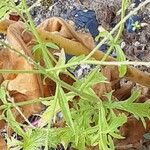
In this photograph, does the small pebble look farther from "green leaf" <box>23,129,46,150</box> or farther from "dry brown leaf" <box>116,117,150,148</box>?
"green leaf" <box>23,129,46,150</box>

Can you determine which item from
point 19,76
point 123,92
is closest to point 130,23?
point 123,92

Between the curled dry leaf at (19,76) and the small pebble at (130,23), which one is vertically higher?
the curled dry leaf at (19,76)

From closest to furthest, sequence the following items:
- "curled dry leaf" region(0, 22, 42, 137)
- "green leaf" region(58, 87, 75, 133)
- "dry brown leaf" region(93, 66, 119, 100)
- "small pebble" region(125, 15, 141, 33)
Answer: "green leaf" region(58, 87, 75, 133)
"curled dry leaf" region(0, 22, 42, 137)
"dry brown leaf" region(93, 66, 119, 100)
"small pebble" region(125, 15, 141, 33)

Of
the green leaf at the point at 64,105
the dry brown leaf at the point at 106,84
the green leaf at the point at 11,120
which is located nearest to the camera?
the green leaf at the point at 64,105

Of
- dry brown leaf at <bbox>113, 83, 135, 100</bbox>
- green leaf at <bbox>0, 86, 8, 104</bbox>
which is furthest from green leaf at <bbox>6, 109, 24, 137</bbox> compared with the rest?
dry brown leaf at <bbox>113, 83, 135, 100</bbox>

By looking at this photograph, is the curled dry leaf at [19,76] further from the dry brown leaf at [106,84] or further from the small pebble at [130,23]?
the small pebble at [130,23]

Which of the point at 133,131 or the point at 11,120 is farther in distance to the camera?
the point at 133,131

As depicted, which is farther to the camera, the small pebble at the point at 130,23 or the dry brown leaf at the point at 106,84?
the small pebble at the point at 130,23

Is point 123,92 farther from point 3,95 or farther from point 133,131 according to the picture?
point 3,95

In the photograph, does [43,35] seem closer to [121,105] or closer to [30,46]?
[30,46]

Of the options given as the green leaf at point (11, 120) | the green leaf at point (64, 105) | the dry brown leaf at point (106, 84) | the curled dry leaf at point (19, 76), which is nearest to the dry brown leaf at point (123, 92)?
the dry brown leaf at point (106, 84)

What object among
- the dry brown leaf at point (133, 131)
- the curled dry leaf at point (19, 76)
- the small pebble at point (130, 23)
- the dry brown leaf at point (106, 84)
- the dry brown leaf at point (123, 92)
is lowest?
the dry brown leaf at point (133, 131)
